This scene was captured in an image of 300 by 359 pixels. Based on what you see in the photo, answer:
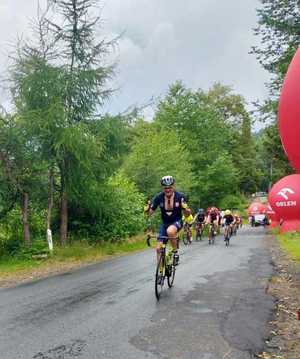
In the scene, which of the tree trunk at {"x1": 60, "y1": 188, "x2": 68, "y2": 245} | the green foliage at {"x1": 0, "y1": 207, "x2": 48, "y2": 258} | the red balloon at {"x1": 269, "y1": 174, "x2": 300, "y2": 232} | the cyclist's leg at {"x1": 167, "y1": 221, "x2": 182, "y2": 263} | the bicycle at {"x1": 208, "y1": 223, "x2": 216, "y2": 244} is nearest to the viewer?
the cyclist's leg at {"x1": 167, "y1": 221, "x2": 182, "y2": 263}

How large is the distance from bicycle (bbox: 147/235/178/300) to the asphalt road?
0.21 meters

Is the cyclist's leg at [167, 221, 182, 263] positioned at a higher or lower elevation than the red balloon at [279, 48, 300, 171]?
lower

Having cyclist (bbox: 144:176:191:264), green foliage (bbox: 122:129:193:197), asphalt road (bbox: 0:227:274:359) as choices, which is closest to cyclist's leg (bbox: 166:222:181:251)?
cyclist (bbox: 144:176:191:264)

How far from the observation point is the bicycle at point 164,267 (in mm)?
8708

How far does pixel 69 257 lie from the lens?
55.3 feet

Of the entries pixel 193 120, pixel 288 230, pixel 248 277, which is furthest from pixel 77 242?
pixel 193 120

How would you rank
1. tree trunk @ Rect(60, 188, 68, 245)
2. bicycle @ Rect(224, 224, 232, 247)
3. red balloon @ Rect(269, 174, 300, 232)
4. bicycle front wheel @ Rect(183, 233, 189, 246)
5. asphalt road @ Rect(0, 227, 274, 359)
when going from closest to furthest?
asphalt road @ Rect(0, 227, 274, 359)
tree trunk @ Rect(60, 188, 68, 245)
bicycle @ Rect(224, 224, 232, 247)
bicycle front wheel @ Rect(183, 233, 189, 246)
red balloon @ Rect(269, 174, 300, 232)

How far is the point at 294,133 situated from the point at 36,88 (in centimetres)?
1261

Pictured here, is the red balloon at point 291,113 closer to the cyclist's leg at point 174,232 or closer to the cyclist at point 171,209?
the cyclist at point 171,209

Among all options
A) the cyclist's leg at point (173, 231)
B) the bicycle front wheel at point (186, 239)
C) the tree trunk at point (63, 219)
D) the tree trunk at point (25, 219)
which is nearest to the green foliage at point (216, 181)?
the bicycle front wheel at point (186, 239)

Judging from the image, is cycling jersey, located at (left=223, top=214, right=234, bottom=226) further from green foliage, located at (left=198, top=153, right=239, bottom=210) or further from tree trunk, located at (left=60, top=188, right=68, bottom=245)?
green foliage, located at (left=198, top=153, right=239, bottom=210)

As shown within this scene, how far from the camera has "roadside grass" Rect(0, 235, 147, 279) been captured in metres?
14.7

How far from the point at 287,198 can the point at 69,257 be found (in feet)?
51.1

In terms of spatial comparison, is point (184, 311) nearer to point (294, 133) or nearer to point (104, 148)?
point (294, 133)
